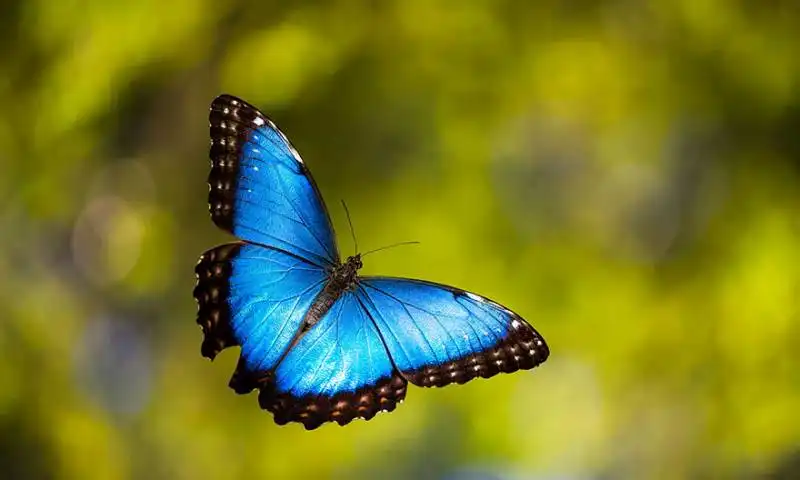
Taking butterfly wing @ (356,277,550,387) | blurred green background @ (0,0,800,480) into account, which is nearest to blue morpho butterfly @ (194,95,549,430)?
butterfly wing @ (356,277,550,387)

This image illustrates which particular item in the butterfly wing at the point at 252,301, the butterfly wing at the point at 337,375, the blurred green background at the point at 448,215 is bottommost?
the butterfly wing at the point at 337,375

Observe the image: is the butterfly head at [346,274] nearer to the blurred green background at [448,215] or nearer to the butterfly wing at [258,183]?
the butterfly wing at [258,183]

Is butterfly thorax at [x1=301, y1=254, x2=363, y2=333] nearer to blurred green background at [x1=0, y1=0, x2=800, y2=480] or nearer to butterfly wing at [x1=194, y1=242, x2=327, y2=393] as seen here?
butterfly wing at [x1=194, y1=242, x2=327, y2=393]

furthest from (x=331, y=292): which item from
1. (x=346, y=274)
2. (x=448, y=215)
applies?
(x=448, y=215)

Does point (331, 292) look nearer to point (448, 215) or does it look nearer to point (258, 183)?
point (258, 183)

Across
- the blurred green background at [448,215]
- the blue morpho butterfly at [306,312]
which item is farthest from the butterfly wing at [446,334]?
the blurred green background at [448,215]

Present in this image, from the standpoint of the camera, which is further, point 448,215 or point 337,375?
point 448,215
